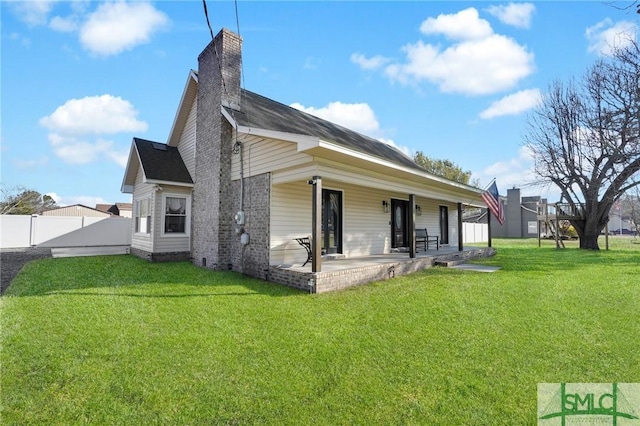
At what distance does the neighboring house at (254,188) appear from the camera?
7.34 metres

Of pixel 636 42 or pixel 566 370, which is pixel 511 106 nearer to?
pixel 636 42

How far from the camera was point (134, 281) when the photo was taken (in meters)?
7.13

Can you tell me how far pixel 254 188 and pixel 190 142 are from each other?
15.5 ft

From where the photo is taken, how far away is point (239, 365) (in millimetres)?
3293

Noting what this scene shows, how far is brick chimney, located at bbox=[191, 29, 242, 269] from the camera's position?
29.7 ft

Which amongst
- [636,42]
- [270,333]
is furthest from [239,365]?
[636,42]

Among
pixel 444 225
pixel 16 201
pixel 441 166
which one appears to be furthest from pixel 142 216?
pixel 441 166

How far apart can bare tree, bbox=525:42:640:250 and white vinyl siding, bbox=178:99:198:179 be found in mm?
15924

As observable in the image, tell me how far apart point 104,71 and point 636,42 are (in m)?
18.2

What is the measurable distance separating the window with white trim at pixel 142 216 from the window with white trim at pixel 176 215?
1.24 metres

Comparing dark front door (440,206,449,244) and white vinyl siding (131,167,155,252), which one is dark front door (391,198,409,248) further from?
white vinyl siding (131,167,155,252)

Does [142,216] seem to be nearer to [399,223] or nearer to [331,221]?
[331,221]

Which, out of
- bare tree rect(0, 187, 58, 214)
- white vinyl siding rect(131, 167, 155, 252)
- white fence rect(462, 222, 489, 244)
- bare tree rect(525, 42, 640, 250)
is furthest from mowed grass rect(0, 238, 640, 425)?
bare tree rect(0, 187, 58, 214)

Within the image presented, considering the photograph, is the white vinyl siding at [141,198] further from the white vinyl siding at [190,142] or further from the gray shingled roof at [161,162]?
the white vinyl siding at [190,142]
